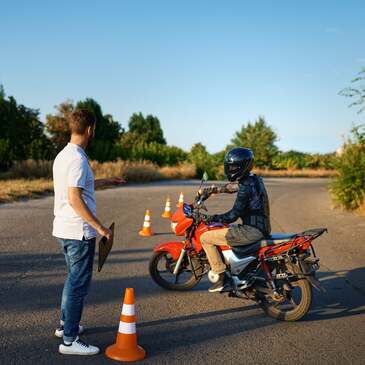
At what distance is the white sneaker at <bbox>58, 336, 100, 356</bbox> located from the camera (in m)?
4.60

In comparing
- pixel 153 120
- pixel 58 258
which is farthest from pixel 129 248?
pixel 153 120

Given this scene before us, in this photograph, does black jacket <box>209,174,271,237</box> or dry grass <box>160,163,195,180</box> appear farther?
dry grass <box>160,163,195,180</box>

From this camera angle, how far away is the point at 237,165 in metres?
6.07

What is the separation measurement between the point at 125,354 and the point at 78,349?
1.39 ft

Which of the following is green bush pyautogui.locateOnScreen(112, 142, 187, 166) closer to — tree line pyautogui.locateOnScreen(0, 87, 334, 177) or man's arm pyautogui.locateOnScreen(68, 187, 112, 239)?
tree line pyautogui.locateOnScreen(0, 87, 334, 177)

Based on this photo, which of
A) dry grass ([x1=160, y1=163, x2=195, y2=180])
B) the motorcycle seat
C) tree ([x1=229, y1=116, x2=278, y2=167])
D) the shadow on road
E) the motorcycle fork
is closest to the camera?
the motorcycle seat

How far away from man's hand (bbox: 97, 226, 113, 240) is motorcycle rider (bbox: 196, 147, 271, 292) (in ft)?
5.94

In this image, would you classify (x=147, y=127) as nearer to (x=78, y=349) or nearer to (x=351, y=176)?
(x=351, y=176)

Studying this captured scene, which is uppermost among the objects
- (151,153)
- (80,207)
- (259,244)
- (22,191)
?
(151,153)

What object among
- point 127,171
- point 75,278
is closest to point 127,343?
point 75,278

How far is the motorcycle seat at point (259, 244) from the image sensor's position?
592 cm

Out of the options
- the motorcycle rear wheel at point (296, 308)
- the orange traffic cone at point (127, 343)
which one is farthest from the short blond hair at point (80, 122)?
the motorcycle rear wheel at point (296, 308)

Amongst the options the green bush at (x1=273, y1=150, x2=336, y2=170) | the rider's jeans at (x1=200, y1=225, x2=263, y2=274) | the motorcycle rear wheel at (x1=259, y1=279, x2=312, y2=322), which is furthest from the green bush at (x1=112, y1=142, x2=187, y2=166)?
the motorcycle rear wheel at (x1=259, y1=279, x2=312, y2=322)

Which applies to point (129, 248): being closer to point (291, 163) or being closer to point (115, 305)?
point (115, 305)
